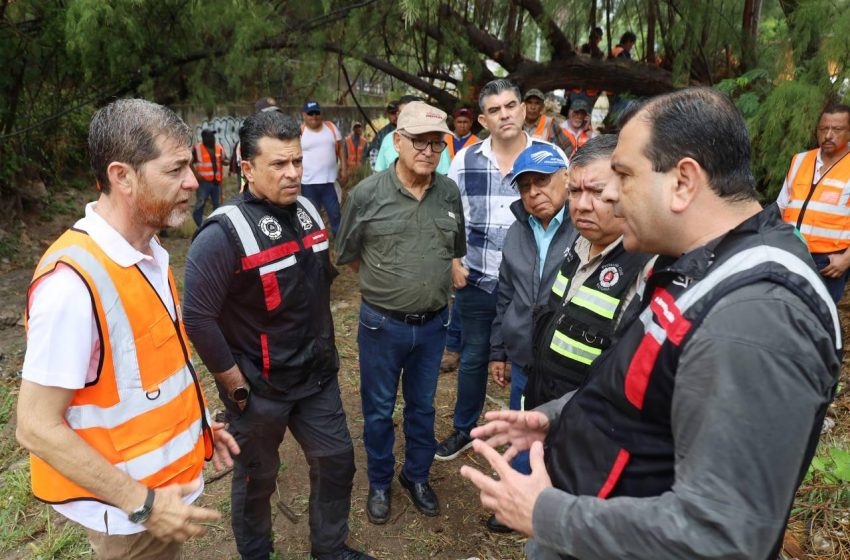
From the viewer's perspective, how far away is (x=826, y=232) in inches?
156

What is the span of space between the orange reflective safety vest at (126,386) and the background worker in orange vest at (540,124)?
472 cm

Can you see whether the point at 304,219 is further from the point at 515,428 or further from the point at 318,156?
the point at 318,156

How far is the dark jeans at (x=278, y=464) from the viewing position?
8.07ft

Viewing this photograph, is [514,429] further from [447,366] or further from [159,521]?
[447,366]

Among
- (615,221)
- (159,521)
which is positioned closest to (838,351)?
(615,221)

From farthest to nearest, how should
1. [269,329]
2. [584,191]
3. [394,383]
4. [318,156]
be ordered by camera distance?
[318,156] → [394,383] → [269,329] → [584,191]

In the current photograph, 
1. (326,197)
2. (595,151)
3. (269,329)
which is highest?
(595,151)

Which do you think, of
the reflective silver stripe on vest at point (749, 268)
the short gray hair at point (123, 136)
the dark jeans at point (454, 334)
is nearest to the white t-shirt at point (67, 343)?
the short gray hair at point (123, 136)

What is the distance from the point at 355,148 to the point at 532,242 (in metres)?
7.60

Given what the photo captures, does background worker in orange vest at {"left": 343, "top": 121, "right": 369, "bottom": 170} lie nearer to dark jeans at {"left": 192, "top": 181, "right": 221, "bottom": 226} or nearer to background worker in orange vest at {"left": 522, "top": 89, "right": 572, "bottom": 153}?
dark jeans at {"left": 192, "top": 181, "right": 221, "bottom": 226}

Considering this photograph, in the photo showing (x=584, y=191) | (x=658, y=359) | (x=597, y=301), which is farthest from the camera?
(x=584, y=191)

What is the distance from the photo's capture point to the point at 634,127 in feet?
4.01

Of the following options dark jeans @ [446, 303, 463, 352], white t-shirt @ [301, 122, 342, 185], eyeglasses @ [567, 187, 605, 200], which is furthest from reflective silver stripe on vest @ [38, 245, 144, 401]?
white t-shirt @ [301, 122, 342, 185]

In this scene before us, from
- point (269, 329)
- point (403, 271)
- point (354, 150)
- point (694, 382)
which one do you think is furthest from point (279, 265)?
point (354, 150)
